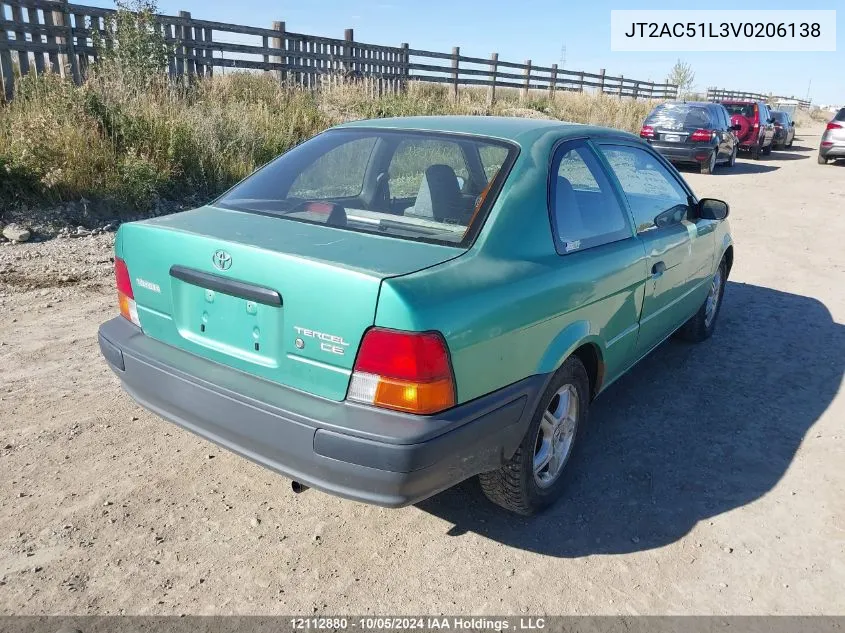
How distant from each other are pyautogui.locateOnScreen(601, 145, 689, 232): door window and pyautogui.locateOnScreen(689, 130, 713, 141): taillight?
12.3 m

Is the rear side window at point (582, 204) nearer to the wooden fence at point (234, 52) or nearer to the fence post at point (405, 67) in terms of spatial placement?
the wooden fence at point (234, 52)

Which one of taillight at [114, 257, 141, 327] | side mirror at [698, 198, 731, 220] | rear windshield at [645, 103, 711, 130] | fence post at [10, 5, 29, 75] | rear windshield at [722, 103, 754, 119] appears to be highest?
fence post at [10, 5, 29, 75]

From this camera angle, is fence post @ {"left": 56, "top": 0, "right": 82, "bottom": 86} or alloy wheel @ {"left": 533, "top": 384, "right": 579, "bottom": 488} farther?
fence post @ {"left": 56, "top": 0, "right": 82, "bottom": 86}

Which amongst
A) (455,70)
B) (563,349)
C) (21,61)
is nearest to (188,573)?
(563,349)

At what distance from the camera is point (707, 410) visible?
Answer: 4.11 metres

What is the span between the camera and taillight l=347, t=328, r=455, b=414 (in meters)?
2.18

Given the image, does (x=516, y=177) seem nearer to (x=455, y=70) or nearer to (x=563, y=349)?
(x=563, y=349)

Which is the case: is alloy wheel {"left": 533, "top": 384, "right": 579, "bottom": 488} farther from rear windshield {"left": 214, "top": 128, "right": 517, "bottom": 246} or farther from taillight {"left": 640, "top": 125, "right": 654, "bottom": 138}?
taillight {"left": 640, "top": 125, "right": 654, "bottom": 138}

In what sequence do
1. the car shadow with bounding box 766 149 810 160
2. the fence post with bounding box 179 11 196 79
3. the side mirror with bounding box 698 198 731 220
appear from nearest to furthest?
the side mirror with bounding box 698 198 731 220 → the fence post with bounding box 179 11 196 79 → the car shadow with bounding box 766 149 810 160

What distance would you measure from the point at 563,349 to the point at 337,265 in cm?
106

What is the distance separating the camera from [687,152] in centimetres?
1566

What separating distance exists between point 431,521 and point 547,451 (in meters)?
0.60

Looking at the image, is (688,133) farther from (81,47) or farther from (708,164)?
(81,47)

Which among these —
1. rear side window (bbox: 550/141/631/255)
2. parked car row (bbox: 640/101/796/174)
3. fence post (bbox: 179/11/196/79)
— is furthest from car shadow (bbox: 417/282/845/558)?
fence post (bbox: 179/11/196/79)
